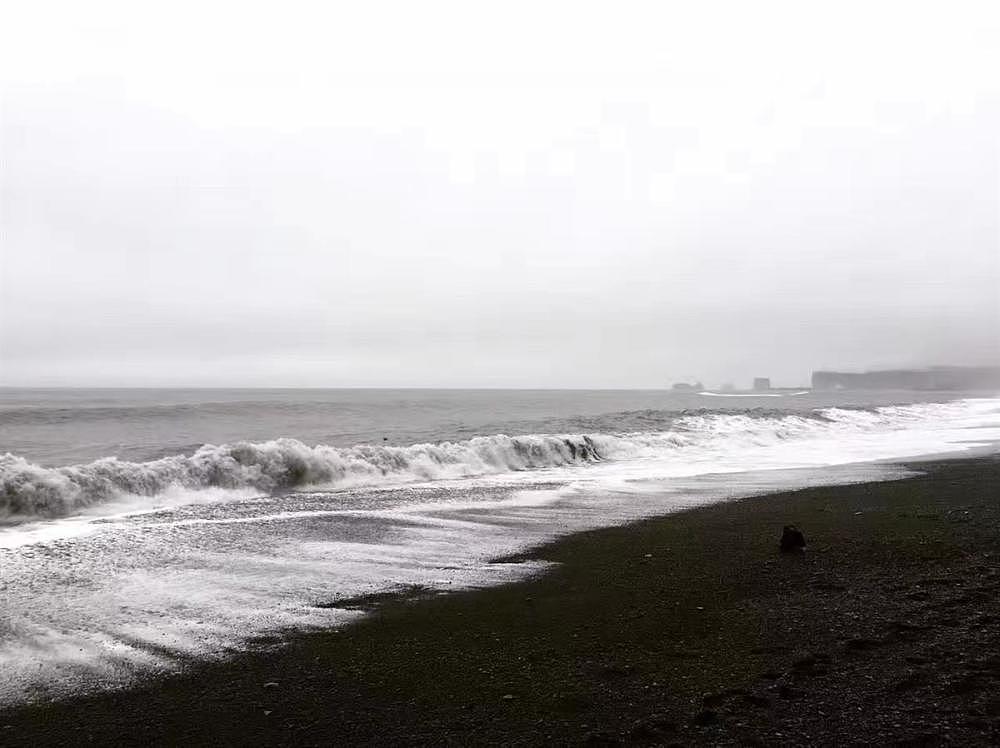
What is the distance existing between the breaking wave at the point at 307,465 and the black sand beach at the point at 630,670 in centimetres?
829

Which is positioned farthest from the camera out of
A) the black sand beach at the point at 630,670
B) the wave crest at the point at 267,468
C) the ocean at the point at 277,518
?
the wave crest at the point at 267,468

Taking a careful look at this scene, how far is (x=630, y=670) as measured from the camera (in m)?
4.27

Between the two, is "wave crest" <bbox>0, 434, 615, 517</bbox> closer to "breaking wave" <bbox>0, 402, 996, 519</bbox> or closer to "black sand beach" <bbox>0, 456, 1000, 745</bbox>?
"breaking wave" <bbox>0, 402, 996, 519</bbox>

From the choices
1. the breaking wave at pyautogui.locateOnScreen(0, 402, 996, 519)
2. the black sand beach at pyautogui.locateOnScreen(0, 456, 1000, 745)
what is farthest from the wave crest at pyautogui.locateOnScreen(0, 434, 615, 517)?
the black sand beach at pyautogui.locateOnScreen(0, 456, 1000, 745)

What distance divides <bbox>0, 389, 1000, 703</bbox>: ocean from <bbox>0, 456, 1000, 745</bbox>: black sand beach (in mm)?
639

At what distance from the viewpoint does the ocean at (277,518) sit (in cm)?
525

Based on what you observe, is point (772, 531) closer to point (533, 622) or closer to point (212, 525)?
point (533, 622)

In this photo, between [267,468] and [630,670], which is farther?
[267,468]

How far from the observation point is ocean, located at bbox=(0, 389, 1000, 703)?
207 inches

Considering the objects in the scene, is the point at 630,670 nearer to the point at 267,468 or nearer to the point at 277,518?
the point at 277,518

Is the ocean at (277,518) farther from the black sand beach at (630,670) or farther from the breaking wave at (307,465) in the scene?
the black sand beach at (630,670)

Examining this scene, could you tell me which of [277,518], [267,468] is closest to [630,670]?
[277,518]

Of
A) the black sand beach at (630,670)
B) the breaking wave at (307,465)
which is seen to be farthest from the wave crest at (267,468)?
the black sand beach at (630,670)

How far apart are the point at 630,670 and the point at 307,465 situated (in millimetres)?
11609
